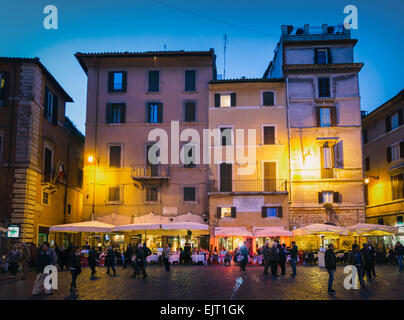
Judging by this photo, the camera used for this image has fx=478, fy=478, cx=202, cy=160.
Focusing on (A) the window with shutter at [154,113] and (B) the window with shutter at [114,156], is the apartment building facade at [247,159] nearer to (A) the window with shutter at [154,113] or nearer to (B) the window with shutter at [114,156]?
(A) the window with shutter at [154,113]

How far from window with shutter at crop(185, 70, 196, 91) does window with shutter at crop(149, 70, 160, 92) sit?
2.25 m

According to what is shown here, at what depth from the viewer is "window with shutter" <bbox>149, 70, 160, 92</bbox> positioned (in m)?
37.7

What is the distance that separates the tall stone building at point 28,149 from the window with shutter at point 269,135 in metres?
15.2

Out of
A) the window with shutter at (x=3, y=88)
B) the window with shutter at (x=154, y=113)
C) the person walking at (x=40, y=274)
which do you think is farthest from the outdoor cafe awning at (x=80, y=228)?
the person walking at (x=40, y=274)

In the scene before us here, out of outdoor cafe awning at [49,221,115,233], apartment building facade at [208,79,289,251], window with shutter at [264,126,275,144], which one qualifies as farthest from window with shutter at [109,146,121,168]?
window with shutter at [264,126,275,144]

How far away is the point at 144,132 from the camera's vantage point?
36.7 meters

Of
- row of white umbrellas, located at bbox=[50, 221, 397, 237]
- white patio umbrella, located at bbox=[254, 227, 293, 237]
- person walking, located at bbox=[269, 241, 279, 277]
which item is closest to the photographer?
person walking, located at bbox=[269, 241, 279, 277]

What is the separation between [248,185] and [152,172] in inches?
287

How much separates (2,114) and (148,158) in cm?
1094

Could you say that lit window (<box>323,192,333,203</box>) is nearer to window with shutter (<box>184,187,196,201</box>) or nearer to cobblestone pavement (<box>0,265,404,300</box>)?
window with shutter (<box>184,187,196,201</box>)

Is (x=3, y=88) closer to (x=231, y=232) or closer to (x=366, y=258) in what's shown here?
(x=231, y=232)
